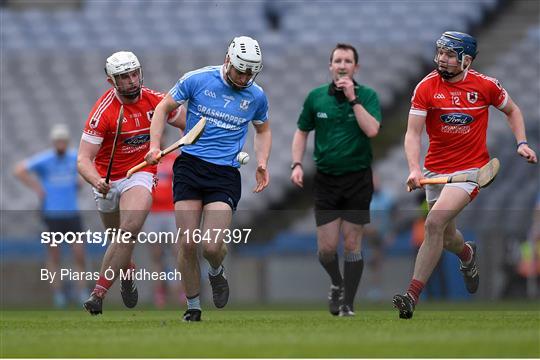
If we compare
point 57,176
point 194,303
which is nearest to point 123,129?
point 194,303

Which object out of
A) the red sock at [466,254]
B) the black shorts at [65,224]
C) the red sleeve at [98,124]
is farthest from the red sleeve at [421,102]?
the black shorts at [65,224]

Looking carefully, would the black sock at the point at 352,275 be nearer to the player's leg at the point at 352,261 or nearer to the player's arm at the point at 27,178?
the player's leg at the point at 352,261

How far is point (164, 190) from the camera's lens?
15.9 m

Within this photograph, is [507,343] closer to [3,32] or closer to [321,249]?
[321,249]

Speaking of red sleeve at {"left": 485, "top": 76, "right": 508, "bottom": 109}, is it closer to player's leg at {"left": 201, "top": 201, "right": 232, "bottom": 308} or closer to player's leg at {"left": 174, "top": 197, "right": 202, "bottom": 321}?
player's leg at {"left": 201, "top": 201, "right": 232, "bottom": 308}

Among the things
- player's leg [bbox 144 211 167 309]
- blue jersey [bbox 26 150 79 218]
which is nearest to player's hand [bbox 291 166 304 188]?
player's leg [bbox 144 211 167 309]

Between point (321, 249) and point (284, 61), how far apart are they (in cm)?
1085

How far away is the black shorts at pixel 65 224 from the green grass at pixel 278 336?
3.75 meters

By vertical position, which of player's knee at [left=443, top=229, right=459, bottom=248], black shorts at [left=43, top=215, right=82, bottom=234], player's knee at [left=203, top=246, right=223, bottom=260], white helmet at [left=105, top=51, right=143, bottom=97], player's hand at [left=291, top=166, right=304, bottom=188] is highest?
white helmet at [left=105, top=51, right=143, bottom=97]

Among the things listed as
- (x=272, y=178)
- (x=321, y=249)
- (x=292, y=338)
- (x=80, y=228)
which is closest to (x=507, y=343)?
(x=292, y=338)

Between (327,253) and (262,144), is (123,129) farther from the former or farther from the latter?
(327,253)

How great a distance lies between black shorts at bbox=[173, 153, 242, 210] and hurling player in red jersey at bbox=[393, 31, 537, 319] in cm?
136

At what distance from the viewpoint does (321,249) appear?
11.8 meters

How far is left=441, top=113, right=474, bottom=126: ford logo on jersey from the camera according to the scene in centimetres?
1035
